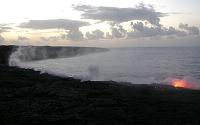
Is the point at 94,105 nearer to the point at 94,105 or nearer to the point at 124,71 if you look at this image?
the point at 94,105

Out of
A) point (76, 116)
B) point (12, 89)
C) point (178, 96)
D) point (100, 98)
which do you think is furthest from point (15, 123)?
point (178, 96)

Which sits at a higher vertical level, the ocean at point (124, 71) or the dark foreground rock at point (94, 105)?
the dark foreground rock at point (94, 105)

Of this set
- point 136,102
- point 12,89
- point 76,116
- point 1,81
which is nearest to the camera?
point 76,116

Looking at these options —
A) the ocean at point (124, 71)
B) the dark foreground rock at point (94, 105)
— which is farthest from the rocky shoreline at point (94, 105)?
the ocean at point (124, 71)

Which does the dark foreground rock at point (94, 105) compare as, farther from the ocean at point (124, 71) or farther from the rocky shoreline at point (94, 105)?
the ocean at point (124, 71)

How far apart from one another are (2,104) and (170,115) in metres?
10.5

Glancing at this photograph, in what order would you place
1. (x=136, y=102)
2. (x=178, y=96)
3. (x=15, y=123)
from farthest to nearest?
(x=178, y=96), (x=136, y=102), (x=15, y=123)

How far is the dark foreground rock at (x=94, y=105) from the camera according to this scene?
63.7 ft

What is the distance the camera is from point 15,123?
18.7m

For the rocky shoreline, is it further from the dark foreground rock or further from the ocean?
the ocean

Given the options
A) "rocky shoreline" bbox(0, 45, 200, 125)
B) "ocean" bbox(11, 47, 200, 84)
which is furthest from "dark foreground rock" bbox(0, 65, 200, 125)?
"ocean" bbox(11, 47, 200, 84)

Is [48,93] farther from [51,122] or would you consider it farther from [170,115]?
[170,115]

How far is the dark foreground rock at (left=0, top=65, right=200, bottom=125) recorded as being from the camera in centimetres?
1942

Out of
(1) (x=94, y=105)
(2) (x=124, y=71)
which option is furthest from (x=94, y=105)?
(2) (x=124, y=71)
